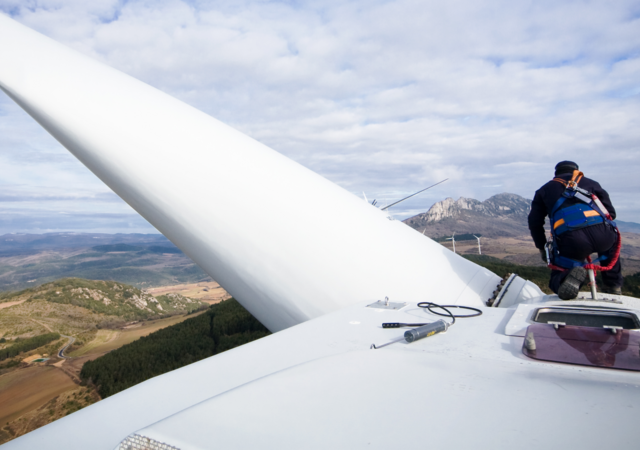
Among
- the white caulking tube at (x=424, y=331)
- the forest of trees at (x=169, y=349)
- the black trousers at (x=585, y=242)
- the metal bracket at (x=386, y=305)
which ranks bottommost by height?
the forest of trees at (x=169, y=349)

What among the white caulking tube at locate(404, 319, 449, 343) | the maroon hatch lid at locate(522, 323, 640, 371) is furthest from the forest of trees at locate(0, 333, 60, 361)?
the maroon hatch lid at locate(522, 323, 640, 371)

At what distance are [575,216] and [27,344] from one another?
11697mm

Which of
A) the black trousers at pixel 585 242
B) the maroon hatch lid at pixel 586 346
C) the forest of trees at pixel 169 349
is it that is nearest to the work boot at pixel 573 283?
the black trousers at pixel 585 242

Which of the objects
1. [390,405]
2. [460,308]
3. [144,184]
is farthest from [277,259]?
[390,405]

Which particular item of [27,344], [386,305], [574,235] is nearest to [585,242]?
[574,235]

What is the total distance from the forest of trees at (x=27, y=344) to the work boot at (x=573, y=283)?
35.3 feet

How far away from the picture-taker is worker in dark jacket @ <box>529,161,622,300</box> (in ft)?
13.2

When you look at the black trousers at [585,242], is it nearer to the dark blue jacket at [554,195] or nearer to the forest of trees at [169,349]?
the dark blue jacket at [554,195]

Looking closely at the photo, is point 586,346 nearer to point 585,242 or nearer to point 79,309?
point 585,242

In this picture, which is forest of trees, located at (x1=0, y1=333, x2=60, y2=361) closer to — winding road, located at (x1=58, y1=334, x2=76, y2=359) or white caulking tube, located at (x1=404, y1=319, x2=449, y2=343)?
winding road, located at (x1=58, y1=334, x2=76, y2=359)

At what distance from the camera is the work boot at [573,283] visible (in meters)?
3.91

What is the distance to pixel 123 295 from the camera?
12.6 m

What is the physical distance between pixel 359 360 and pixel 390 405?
1.80ft

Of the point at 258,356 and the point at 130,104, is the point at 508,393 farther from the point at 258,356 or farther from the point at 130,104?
the point at 130,104
